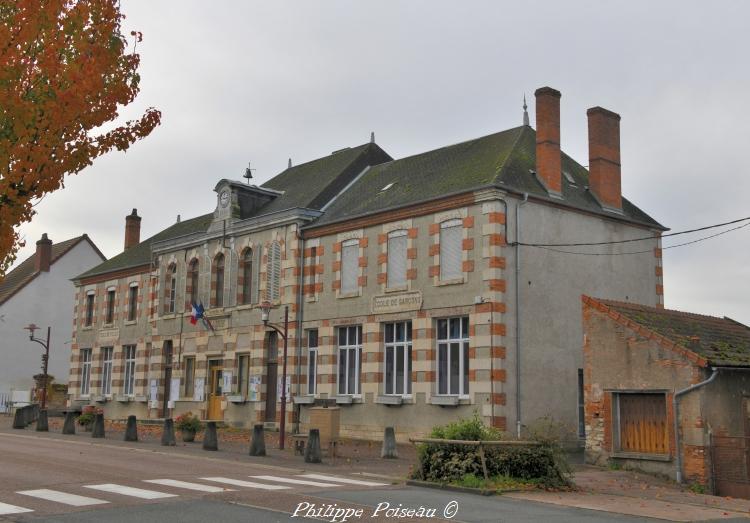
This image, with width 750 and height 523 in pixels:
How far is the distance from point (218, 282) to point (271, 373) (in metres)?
5.18

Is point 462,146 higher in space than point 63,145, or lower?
higher

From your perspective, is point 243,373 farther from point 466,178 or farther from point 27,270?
point 27,270

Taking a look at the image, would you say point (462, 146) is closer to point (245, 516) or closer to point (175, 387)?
point (175, 387)

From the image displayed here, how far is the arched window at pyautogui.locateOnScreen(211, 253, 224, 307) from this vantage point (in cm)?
3366

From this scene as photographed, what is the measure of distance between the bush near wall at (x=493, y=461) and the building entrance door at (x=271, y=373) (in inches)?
591

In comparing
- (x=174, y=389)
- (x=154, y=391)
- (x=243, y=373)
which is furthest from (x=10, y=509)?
(x=154, y=391)

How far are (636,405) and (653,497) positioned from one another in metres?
A: 4.77

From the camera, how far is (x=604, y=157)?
2822cm

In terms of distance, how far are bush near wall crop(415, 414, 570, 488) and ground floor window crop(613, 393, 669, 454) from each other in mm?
4239

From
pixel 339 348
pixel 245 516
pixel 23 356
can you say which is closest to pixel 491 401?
pixel 339 348

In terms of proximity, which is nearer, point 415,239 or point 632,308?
point 632,308

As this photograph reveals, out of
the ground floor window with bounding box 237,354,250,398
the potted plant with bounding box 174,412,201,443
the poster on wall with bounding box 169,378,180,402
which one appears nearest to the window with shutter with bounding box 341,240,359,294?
the ground floor window with bounding box 237,354,250,398

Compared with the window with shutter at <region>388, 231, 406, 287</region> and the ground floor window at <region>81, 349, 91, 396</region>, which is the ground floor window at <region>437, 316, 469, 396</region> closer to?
the window with shutter at <region>388, 231, 406, 287</region>

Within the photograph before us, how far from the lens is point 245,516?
35.7 feet
